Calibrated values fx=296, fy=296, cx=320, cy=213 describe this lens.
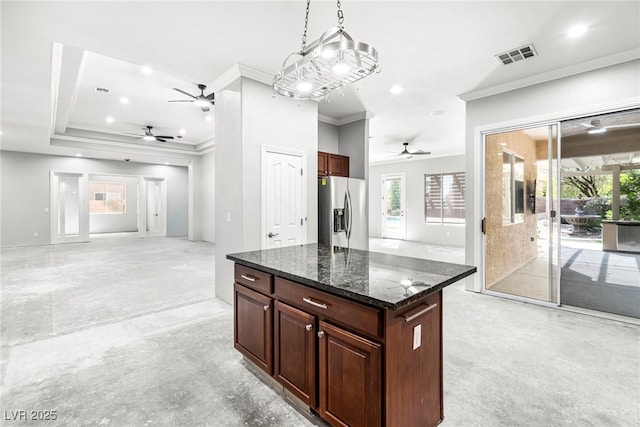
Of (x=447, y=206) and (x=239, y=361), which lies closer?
(x=239, y=361)

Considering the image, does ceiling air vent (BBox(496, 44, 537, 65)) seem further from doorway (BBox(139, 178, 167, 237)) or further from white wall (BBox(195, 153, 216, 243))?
doorway (BBox(139, 178, 167, 237))

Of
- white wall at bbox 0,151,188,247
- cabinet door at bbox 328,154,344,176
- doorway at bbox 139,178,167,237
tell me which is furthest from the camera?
doorway at bbox 139,178,167,237

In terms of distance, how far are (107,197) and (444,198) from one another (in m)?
13.2

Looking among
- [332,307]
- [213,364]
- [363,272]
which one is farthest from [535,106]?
[213,364]

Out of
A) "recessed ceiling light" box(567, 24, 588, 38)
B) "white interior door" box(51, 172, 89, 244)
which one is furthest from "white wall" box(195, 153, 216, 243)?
"recessed ceiling light" box(567, 24, 588, 38)

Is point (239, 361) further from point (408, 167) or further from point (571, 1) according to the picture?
point (408, 167)

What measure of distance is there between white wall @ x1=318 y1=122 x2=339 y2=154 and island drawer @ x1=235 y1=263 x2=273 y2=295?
3708 mm

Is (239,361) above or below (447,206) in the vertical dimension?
below

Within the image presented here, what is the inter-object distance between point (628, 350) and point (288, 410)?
2.95 m

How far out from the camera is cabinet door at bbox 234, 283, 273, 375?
1.98 metres

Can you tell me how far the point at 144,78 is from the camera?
434 centimetres

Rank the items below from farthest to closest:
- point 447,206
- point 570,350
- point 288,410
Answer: point 447,206 < point 570,350 < point 288,410

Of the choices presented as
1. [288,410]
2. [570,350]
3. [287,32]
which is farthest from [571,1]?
[288,410]

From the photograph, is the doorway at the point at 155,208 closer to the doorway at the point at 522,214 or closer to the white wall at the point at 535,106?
the white wall at the point at 535,106
